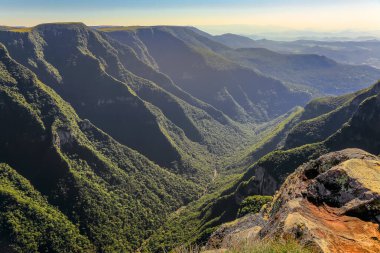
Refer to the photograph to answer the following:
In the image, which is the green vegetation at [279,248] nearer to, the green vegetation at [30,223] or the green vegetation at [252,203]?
the green vegetation at [252,203]

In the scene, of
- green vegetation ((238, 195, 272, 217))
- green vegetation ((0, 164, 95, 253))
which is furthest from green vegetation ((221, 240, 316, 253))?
green vegetation ((0, 164, 95, 253))

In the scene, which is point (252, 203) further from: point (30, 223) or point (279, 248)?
point (279, 248)

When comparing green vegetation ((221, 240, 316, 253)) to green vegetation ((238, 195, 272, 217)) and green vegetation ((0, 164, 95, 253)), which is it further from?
green vegetation ((0, 164, 95, 253))

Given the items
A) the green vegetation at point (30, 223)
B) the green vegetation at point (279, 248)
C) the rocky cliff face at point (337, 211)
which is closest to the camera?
the green vegetation at point (279, 248)

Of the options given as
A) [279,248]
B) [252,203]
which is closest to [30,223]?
[252,203]

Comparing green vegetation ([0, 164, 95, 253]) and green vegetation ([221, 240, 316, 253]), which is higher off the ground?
green vegetation ([221, 240, 316, 253])

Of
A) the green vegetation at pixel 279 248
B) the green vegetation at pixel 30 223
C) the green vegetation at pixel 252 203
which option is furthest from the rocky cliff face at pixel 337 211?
the green vegetation at pixel 30 223

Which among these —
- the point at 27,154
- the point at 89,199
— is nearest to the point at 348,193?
the point at 89,199

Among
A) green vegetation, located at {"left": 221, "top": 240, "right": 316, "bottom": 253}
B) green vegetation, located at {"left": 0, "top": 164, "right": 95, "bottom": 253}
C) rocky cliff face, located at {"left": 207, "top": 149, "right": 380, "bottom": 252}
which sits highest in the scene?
green vegetation, located at {"left": 221, "top": 240, "right": 316, "bottom": 253}

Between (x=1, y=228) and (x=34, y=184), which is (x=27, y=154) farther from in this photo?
(x=1, y=228)

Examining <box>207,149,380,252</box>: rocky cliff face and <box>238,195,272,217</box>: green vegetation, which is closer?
<box>207,149,380,252</box>: rocky cliff face

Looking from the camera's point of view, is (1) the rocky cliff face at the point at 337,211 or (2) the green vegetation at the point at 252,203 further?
(2) the green vegetation at the point at 252,203
